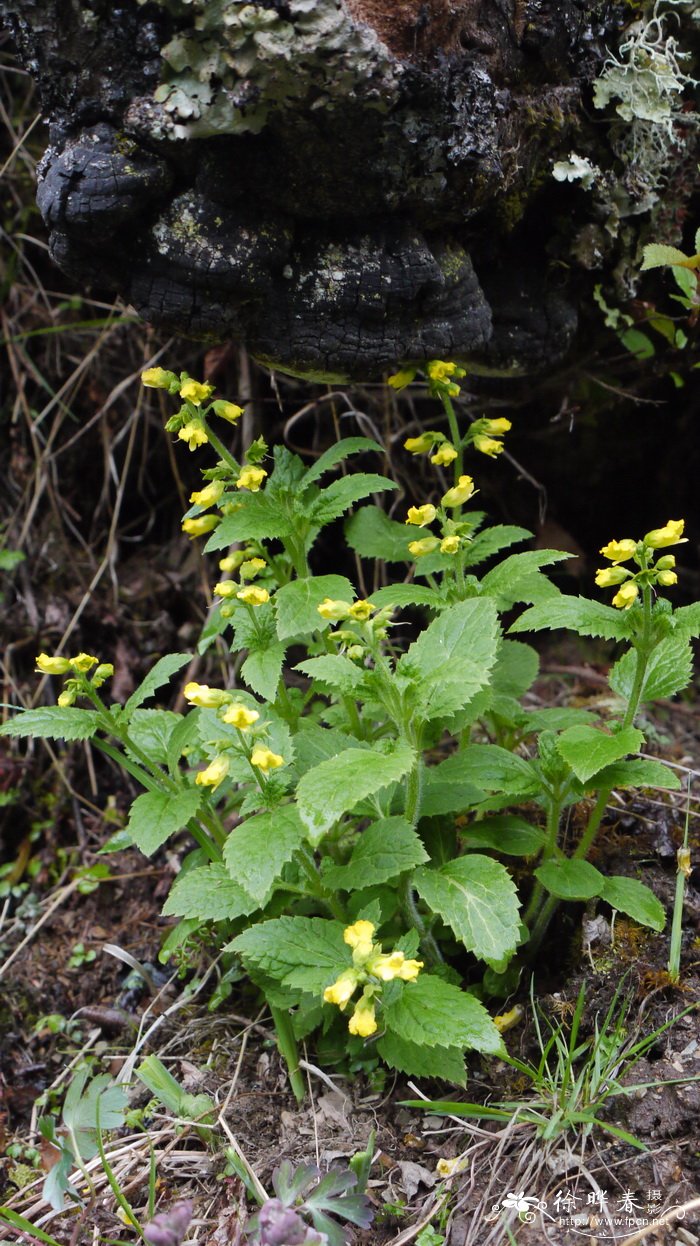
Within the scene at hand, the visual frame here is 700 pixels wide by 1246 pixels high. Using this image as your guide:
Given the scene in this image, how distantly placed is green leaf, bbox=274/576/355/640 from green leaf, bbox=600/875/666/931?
876 mm

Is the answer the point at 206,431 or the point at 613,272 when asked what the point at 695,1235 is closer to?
the point at 206,431

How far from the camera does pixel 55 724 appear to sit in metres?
2.16

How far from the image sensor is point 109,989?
2793mm

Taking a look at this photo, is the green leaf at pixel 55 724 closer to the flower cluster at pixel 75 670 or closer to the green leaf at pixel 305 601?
the flower cluster at pixel 75 670

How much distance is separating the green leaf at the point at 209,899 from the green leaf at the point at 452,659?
559 millimetres

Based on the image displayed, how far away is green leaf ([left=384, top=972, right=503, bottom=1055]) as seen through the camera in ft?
5.82

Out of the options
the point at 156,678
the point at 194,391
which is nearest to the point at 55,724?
the point at 156,678

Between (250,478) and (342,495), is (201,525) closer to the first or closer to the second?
(250,478)

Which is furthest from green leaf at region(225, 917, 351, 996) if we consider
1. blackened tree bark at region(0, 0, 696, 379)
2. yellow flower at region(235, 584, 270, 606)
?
blackened tree bark at region(0, 0, 696, 379)

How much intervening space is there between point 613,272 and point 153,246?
1.34 metres

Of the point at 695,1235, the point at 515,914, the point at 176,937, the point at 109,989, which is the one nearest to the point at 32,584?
the point at 109,989

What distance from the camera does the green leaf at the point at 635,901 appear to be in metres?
2.03

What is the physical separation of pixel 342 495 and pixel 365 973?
1080mm

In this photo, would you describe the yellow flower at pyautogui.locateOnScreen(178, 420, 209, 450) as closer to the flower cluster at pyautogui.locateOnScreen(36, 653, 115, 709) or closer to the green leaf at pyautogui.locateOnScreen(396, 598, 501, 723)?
the flower cluster at pyautogui.locateOnScreen(36, 653, 115, 709)
